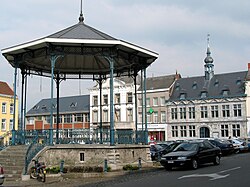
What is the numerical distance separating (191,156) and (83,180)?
5.79m

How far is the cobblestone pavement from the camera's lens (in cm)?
1466

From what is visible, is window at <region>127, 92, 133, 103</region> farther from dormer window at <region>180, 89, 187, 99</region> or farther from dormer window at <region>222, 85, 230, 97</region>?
dormer window at <region>222, 85, 230, 97</region>

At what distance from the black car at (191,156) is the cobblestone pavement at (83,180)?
1102 mm

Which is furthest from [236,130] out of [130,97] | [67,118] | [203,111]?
[67,118]

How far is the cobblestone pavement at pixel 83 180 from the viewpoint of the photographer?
14.7 metres

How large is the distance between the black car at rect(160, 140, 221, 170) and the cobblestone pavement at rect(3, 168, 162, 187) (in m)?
1.10

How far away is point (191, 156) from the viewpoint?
18.2 m

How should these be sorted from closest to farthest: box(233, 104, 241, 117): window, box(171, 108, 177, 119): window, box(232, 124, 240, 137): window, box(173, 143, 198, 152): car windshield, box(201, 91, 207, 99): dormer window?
1. box(173, 143, 198, 152): car windshield
2. box(232, 124, 240, 137): window
3. box(233, 104, 241, 117): window
4. box(201, 91, 207, 99): dormer window
5. box(171, 108, 177, 119): window

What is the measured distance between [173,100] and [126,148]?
157 ft

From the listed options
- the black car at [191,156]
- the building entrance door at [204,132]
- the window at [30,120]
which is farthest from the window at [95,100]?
the black car at [191,156]

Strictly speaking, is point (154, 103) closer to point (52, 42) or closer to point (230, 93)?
point (230, 93)

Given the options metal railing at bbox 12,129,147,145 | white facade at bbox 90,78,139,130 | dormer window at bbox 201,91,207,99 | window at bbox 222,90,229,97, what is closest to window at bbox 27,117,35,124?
white facade at bbox 90,78,139,130

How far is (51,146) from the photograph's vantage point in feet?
59.8

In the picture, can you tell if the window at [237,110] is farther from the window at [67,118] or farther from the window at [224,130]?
the window at [67,118]
